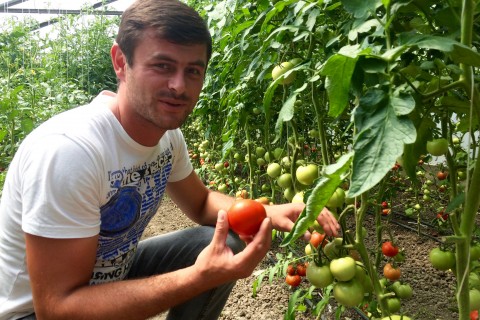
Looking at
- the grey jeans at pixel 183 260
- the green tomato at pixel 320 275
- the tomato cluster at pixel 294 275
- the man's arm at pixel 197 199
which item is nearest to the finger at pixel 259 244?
the green tomato at pixel 320 275

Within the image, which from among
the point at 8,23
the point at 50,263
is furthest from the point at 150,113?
the point at 8,23

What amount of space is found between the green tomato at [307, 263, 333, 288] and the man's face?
552mm

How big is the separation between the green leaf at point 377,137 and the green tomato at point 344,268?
0.54m

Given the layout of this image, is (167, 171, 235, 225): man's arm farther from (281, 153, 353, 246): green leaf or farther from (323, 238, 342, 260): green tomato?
(281, 153, 353, 246): green leaf

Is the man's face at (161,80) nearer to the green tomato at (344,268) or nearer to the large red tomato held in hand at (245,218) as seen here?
the large red tomato held in hand at (245,218)

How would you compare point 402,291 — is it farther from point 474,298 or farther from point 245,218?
point 245,218

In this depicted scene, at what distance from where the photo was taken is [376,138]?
2.02 ft

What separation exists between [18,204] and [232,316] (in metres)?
1.24

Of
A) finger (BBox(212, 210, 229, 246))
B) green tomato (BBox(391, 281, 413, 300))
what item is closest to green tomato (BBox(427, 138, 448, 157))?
finger (BBox(212, 210, 229, 246))

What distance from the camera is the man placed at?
1.08m

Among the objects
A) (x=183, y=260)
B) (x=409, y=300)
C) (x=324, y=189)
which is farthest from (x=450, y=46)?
(x=409, y=300)

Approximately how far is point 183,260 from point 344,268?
70 centimetres

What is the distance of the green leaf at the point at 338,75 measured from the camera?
0.66 meters

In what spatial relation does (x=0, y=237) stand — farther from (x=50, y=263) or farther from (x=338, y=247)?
(x=338, y=247)
